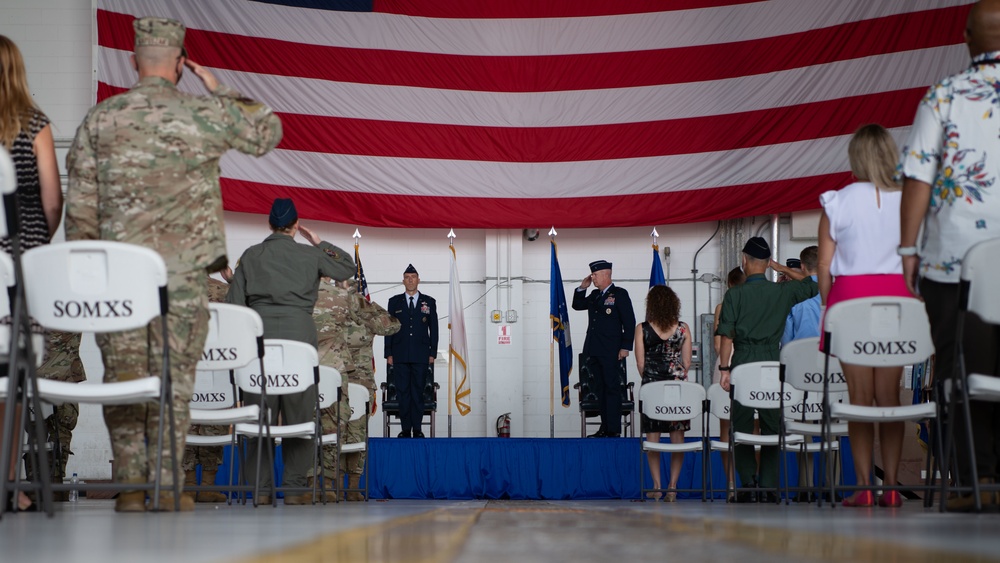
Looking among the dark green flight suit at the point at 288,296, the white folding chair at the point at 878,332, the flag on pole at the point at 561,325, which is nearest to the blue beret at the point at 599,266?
the flag on pole at the point at 561,325

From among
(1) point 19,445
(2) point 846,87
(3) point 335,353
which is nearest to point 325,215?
(3) point 335,353

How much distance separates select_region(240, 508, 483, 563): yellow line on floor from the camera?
42.1 inches

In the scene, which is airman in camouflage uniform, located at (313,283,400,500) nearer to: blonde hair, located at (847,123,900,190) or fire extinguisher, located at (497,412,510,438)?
blonde hair, located at (847,123,900,190)

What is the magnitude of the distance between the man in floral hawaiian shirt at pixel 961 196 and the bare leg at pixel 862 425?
2.14ft

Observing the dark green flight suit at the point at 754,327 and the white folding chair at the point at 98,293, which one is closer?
the white folding chair at the point at 98,293

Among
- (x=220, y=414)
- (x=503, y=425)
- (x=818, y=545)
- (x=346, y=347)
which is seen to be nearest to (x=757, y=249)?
(x=346, y=347)

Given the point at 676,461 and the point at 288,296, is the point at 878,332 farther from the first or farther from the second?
the point at 676,461

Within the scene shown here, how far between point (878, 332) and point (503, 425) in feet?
25.1

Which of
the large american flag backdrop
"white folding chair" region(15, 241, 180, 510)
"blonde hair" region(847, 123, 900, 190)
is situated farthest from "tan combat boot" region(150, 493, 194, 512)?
the large american flag backdrop

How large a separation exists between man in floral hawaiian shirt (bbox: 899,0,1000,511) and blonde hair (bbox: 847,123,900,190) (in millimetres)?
736

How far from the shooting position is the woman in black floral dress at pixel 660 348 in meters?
6.67

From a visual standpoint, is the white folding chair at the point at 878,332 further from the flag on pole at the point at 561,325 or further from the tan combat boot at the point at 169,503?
the flag on pole at the point at 561,325

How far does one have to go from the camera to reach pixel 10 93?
277cm

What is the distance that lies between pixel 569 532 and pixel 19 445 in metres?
1.62
